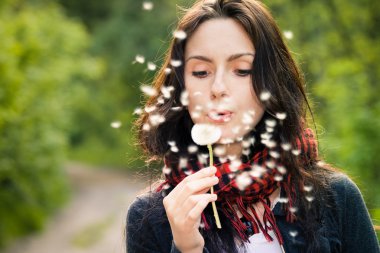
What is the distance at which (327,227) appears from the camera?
87.5 inches

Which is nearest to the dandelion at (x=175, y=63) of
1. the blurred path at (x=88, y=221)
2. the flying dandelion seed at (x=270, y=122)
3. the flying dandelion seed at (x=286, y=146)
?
the flying dandelion seed at (x=270, y=122)

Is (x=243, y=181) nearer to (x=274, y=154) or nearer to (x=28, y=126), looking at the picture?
(x=274, y=154)

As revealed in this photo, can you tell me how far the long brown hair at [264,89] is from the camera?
2.24 m

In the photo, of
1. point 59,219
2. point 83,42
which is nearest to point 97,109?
point 83,42

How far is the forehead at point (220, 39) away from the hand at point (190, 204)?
501 millimetres

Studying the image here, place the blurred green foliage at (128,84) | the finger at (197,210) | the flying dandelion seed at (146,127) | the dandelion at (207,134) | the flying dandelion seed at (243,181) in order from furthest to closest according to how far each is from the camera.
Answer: the blurred green foliage at (128,84)
the flying dandelion seed at (146,127)
the flying dandelion seed at (243,181)
the dandelion at (207,134)
the finger at (197,210)

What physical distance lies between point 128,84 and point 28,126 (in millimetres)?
2185

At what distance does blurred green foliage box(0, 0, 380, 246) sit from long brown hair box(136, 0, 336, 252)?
0.22m

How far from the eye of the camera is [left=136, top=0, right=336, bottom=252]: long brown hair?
224cm

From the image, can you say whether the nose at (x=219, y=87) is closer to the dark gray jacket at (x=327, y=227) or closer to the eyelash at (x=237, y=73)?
the eyelash at (x=237, y=73)

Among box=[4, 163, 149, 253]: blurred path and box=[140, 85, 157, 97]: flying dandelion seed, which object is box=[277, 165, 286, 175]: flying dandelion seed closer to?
box=[140, 85, 157, 97]: flying dandelion seed

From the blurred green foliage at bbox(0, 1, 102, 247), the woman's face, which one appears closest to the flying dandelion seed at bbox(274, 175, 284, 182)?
the woman's face

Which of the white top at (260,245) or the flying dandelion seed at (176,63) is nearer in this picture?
the white top at (260,245)

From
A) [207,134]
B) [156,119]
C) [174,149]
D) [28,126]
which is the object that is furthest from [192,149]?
[28,126]
